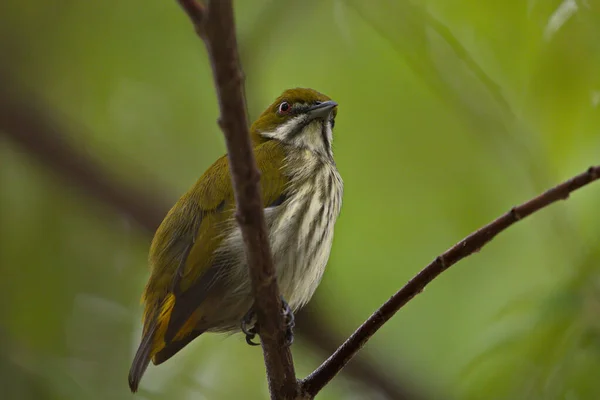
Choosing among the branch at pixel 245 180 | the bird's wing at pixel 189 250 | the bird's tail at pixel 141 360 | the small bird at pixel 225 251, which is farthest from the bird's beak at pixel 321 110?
the branch at pixel 245 180

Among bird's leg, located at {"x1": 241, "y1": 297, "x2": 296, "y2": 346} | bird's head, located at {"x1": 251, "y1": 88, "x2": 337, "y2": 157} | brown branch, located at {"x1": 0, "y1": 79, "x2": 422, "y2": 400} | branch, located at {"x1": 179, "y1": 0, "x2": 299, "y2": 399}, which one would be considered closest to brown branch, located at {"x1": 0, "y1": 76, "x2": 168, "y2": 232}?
brown branch, located at {"x1": 0, "y1": 79, "x2": 422, "y2": 400}

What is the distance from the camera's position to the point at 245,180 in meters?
2.37

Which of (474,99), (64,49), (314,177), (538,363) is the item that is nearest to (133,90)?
(64,49)

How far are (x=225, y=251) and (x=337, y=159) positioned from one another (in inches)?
68.6

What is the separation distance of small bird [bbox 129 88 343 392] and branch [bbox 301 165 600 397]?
474 millimetres

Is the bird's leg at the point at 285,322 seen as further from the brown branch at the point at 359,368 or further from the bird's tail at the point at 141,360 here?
the brown branch at the point at 359,368

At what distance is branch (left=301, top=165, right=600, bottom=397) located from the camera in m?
2.20

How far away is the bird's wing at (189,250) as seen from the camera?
3.45m

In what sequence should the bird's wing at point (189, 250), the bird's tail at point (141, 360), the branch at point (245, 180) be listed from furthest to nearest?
the bird's wing at point (189, 250) < the bird's tail at point (141, 360) < the branch at point (245, 180)

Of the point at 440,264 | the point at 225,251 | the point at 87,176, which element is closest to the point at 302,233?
the point at 225,251

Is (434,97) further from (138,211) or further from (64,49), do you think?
(64,49)

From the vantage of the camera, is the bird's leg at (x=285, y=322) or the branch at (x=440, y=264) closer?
the branch at (x=440, y=264)

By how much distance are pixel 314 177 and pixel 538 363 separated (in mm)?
1549

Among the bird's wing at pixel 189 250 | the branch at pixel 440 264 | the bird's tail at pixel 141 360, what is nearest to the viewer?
the branch at pixel 440 264
